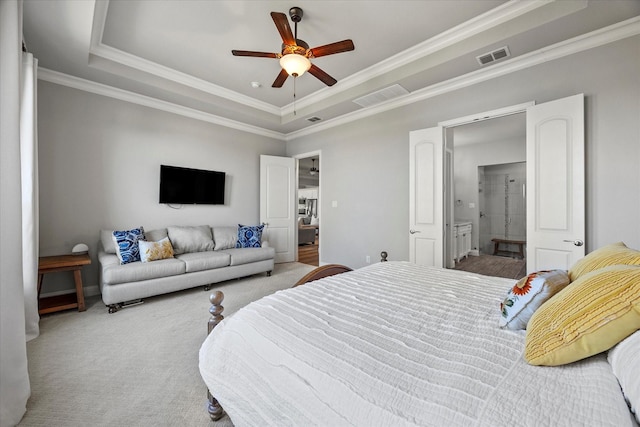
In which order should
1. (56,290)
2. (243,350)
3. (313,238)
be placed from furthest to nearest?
1. (313,238)
2. (56,290)
3. (243,350)

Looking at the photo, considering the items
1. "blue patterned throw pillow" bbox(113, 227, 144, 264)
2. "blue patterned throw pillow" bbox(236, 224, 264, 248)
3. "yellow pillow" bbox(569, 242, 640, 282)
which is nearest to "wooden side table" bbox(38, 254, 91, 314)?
"blue patterned throw pillow" bbox(113, 227, 144, 264)

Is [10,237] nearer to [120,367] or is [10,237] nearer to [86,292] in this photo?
[120,367]

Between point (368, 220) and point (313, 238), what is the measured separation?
167 inches

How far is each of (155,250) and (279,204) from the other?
2.48 m

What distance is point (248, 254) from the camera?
4086 millimetres

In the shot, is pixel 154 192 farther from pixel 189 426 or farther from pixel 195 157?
Result: pixel 189 426

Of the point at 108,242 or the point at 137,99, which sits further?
the point at 137,99

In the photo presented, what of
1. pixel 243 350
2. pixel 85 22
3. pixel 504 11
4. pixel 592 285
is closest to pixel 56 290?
pixel 85 22

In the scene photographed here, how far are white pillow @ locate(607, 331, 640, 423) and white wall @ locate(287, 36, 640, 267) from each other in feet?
7.94

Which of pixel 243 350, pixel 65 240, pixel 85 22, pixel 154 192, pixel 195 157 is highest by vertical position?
pixel 85 22

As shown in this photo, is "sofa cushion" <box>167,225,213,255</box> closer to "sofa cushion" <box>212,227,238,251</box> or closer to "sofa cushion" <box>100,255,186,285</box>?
"sofa cushion" <box>212,227,238,251</box>

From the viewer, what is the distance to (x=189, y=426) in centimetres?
141

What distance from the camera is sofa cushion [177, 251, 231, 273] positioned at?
3.48 metres

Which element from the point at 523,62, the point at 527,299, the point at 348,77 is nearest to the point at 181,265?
the point at 348,77
